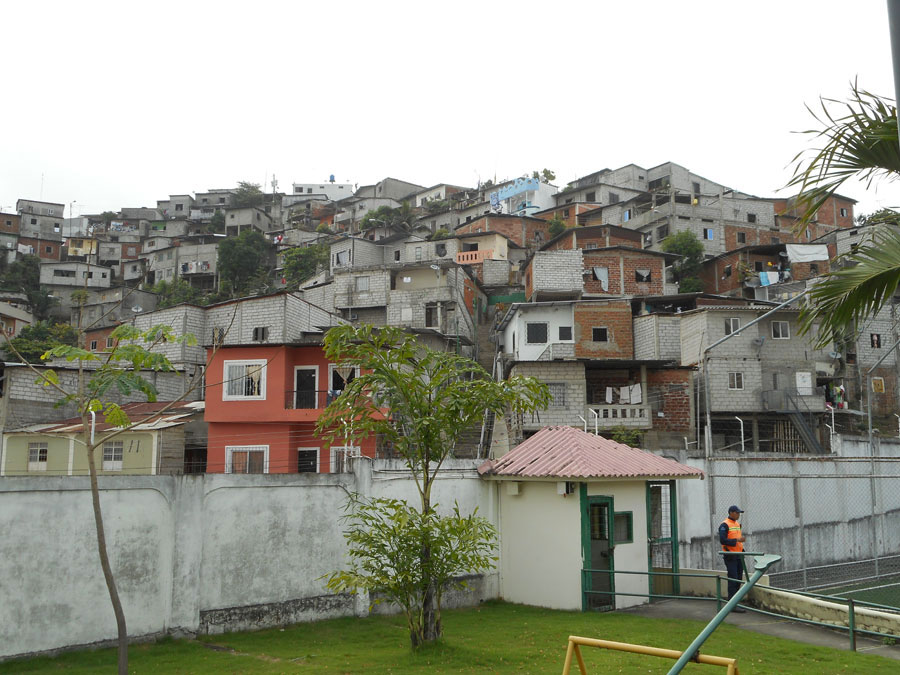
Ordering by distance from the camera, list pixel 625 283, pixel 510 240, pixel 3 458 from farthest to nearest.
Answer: pixel 510 240, pixel 625 283, pixel 3 458

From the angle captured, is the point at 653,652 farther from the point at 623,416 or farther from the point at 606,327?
the point at 606,327

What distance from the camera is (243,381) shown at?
29.2 m

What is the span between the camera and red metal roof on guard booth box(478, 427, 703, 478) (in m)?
15.3

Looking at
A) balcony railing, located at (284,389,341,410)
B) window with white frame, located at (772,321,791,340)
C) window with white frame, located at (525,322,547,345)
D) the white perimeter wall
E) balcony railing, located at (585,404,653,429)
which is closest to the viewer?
the white perimeter wall

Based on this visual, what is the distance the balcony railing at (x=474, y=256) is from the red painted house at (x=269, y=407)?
3388 centimetres

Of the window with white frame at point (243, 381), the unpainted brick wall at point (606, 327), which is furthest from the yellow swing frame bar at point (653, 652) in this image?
the unpainted brick wall at point (606, 327)

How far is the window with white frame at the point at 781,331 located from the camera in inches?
1638

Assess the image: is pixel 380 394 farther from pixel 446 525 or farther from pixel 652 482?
pixel 652 482

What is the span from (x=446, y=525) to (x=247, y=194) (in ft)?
320

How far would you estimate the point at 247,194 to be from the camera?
102562 mm

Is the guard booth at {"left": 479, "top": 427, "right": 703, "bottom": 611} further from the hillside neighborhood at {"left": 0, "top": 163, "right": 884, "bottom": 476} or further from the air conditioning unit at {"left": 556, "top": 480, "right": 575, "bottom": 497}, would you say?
the hillside neighborhood at {"left": 0, "top": 163, "right": 884, "bottom": 476}

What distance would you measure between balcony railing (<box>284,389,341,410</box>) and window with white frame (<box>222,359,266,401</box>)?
0.99 metres

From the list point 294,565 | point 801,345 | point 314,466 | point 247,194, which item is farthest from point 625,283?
Answer: point 247,194

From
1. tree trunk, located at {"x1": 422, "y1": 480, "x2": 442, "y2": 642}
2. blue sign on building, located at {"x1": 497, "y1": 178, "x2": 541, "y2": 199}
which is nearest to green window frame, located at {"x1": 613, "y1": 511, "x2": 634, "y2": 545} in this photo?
tree trunk, located at {"x1": 422, "y1": 480, "x2": 442, "y2": 642}
